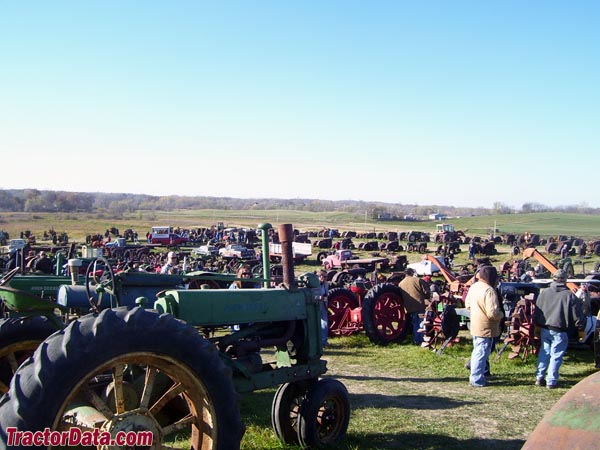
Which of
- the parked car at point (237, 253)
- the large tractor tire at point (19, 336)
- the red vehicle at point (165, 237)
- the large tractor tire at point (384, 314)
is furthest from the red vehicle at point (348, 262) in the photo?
the large tractor tire at point (19, 336)

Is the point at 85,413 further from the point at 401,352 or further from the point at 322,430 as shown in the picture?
the point at 401,352

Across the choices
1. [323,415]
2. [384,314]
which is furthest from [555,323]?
[384,314]

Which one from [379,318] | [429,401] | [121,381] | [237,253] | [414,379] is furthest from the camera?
[237,253]

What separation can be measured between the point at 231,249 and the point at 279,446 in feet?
91.6

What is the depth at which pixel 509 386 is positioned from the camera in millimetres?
7566

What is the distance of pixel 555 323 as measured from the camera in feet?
24.1

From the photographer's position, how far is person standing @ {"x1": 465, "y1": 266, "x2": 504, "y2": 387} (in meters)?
7.34

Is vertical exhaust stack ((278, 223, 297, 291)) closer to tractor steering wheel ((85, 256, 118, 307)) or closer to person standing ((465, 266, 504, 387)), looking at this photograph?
tractor steering wheel ((85, 256, 118, 307))

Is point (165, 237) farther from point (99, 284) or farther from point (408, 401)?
point (99, 284)

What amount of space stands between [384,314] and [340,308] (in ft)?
3.91

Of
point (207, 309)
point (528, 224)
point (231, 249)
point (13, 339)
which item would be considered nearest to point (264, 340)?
point (207, 309)

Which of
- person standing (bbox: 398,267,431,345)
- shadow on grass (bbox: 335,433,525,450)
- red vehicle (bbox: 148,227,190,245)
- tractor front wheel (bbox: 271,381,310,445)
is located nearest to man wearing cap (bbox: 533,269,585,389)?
shadow on grass (bbox: 335,433,525,450)

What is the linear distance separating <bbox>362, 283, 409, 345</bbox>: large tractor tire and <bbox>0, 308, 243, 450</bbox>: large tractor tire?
700cm

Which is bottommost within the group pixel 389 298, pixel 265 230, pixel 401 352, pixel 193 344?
pixel 401 352
